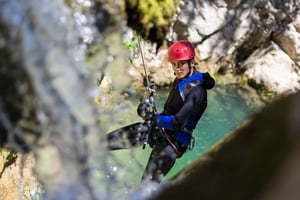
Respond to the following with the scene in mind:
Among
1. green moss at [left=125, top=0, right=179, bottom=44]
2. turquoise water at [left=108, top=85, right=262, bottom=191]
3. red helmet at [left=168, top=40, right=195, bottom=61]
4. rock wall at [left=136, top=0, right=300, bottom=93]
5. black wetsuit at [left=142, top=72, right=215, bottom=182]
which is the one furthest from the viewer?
rock wall at [left=136, top=0, right=300, bottom=93]

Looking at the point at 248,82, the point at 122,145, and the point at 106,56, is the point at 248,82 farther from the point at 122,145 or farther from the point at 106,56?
the point at 106,56

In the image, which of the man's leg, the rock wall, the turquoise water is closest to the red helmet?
the man's leg

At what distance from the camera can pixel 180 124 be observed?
3781 millimetres

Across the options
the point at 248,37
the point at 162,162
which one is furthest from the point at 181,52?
the point at 248,37

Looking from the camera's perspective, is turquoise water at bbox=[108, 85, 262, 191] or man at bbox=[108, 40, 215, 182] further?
turquoise water at bbox=[108, 85, 262, 191]

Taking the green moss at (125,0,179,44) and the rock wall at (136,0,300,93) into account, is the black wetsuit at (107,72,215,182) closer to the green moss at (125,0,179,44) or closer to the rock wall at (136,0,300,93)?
the green moss at (125,0,179,44)

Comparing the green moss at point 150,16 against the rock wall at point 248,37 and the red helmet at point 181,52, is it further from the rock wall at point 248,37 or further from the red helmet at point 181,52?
the rock wall at point 248,37

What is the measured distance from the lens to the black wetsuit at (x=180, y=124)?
383 centimetres

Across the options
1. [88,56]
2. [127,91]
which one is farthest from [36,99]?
[127,91]

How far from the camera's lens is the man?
3887mm

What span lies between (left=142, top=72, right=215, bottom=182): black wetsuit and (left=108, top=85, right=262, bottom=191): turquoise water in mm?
778

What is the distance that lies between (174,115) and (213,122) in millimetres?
2557

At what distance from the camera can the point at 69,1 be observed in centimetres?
311

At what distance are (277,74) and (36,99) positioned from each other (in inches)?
200
